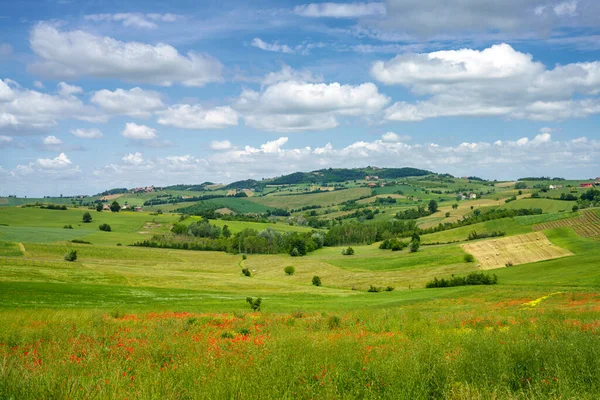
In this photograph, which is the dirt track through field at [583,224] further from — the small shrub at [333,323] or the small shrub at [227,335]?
the small shrub at [227,335]

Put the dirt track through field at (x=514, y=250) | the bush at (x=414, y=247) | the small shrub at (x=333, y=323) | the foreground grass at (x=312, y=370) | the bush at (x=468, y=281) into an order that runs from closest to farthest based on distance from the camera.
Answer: the foreground grass at (x=312, y=370) → the small shrub at (x=333, y=323) → the bush at (x=468, y=281) → the dirt track through field at (x=514, y=250) → the bush at (x=414, y=247)

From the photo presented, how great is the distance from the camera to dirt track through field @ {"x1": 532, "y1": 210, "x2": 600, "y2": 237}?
100 m

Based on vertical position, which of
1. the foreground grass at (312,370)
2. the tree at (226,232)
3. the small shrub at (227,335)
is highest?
the foreground grass at (312,370)

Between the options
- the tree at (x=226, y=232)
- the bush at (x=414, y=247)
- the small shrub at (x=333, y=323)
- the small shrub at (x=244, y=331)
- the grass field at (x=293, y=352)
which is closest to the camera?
the grass field at (x=293, y=352)

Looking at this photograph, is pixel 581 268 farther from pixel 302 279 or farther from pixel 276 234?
pixel 276 234

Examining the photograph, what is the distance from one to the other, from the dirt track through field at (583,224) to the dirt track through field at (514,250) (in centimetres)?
764

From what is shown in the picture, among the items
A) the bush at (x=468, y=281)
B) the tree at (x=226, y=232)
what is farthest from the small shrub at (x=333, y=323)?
the tree at (x=226, y=232)

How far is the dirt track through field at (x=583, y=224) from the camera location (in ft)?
328

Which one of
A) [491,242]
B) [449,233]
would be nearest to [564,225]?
[491,242]

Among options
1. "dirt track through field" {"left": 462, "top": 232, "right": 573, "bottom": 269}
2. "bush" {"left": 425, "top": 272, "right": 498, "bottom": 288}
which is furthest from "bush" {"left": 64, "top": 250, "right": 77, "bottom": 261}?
"dirt track through field" {"left": 462, "top": 232, "right": 573, "bottom": 269}

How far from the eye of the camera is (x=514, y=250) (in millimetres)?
97000

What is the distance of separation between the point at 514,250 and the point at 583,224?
26800 mm

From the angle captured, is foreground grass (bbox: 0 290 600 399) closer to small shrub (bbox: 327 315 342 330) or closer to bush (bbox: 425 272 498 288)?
small shrub (bbox: 327 315 342 330)

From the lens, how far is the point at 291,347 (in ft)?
39.2
